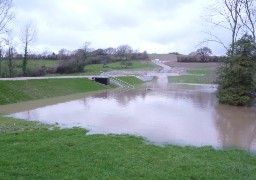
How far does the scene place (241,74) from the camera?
24953mm

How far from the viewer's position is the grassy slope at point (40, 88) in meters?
25.2

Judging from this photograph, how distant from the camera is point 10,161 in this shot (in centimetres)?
702

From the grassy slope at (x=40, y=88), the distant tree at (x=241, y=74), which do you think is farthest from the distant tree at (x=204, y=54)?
the distant tree at (x=241, y=74)

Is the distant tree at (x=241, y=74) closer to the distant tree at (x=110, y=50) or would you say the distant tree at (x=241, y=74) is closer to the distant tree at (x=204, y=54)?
the distant tree at (x=204, y=54)

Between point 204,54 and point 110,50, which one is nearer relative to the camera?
point 204,54

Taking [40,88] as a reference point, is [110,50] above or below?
above

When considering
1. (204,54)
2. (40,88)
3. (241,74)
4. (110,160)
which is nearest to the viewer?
(110,160)

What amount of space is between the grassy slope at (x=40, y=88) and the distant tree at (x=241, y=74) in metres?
16.2

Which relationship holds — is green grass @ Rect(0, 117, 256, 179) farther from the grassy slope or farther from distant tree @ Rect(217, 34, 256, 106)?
distant tree @ Rect(217, 34, 256, 106)

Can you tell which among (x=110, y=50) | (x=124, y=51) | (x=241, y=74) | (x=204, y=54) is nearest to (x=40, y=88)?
(x=241, y=74)

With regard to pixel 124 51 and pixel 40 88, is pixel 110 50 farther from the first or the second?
pixel 40 88

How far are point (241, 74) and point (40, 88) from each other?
18258 mm

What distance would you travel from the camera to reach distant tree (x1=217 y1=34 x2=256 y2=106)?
2480 centimetres

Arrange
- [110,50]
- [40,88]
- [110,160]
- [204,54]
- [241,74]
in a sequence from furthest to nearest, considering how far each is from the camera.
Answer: [110,50] → [204,54] → [40,88] → [241,74] → [110,160]
